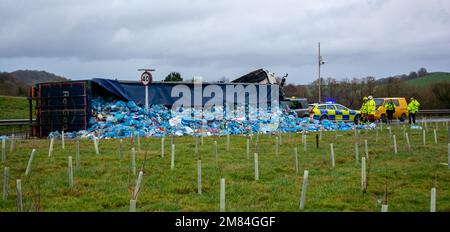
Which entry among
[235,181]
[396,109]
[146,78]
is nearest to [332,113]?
[396,109]

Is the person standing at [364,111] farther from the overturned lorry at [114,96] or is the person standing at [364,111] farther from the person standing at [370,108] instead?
the overturned lorry at [114,96]

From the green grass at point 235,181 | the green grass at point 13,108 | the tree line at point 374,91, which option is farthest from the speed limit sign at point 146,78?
the tree line at point 374,91

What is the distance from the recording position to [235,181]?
10.2 m

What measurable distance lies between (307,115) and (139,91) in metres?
10.5

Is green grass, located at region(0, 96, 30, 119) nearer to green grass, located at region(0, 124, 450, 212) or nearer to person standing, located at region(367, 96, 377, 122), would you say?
green grass, located at region(0, 124, 450, 212)

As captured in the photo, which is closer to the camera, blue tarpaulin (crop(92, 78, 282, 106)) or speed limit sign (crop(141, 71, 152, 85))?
speed limit sign (crop(141, 71, 152, 85))

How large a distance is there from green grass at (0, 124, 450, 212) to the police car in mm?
13630

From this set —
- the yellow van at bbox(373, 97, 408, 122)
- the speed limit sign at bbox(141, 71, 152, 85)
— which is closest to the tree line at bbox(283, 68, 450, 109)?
the yellow van at bbox(373, 97, 408, 122)

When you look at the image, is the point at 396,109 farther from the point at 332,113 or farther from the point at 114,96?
the point at 114,96

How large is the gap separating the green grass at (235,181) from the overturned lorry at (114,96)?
475cm

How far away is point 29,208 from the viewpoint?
7.47 metres

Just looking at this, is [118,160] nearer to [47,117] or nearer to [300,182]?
[300,182]

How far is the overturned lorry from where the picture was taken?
20.5 metres
